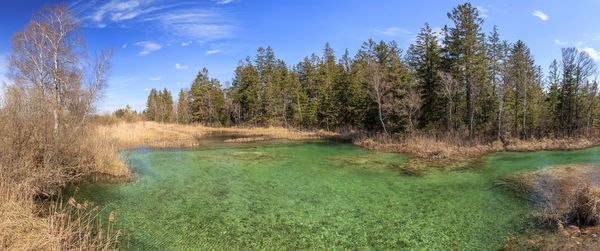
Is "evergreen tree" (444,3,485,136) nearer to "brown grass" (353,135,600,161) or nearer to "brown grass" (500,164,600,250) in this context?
"brown grass" (353,135,600,161)

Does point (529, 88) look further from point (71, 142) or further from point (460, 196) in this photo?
point (71, 142)

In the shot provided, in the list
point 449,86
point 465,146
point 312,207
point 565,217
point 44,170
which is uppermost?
point 449,86

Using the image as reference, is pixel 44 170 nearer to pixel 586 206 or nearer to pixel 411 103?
pixel 586 206

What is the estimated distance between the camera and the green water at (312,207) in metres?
5.65

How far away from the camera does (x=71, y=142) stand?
9438 mm

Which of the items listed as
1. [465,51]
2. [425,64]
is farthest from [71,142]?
[465,51]

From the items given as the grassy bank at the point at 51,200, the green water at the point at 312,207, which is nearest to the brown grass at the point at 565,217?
the green water at the point at 312,207

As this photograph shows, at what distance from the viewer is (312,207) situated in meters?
7.70

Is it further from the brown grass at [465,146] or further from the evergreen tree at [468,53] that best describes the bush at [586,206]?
the evergreen tree at [468,53]

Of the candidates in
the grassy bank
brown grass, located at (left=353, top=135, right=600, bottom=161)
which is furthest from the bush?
brown grass, located at (left=353, top=135, right=600, bottom=161)

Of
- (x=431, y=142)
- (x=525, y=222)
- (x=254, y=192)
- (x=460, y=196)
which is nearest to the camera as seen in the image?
(x=525, y=222)

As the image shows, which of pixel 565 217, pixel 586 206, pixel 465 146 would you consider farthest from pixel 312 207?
pixel 465 146

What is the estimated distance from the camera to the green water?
5652 mm

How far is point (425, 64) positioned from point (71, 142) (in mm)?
25298
